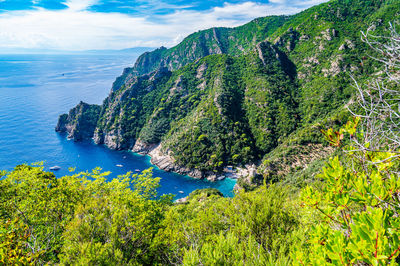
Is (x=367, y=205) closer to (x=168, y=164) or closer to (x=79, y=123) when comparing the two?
(x=168, y=164)

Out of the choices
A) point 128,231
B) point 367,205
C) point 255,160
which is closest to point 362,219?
point 367,205

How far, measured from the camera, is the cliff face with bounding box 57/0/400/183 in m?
92.1

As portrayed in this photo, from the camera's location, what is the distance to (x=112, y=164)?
10088cm

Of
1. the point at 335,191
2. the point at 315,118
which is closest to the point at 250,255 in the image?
the point at 335,191

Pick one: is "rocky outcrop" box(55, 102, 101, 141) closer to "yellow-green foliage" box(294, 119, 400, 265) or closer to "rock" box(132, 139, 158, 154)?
"rock" box(132, 139, 158, 154)

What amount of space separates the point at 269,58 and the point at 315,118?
57325 mm

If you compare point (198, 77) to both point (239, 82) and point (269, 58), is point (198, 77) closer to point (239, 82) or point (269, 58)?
point (239, 82)

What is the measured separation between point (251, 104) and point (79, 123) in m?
118

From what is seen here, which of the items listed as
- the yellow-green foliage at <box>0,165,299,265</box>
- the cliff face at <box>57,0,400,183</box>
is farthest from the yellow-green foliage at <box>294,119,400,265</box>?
the cliff face at <box>57,0,400,183</box>

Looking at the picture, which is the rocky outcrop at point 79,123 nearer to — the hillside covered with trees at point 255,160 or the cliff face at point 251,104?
the cliff face at point 251,104

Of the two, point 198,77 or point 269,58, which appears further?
point 198,77

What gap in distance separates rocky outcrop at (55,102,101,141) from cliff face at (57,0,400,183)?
0.70m

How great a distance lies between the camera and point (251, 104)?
11325 centimetres

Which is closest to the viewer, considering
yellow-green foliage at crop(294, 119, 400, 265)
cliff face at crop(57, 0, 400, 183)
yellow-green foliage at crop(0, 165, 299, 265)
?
yellow-green foliage at crop(294, 119, 400, 265)
